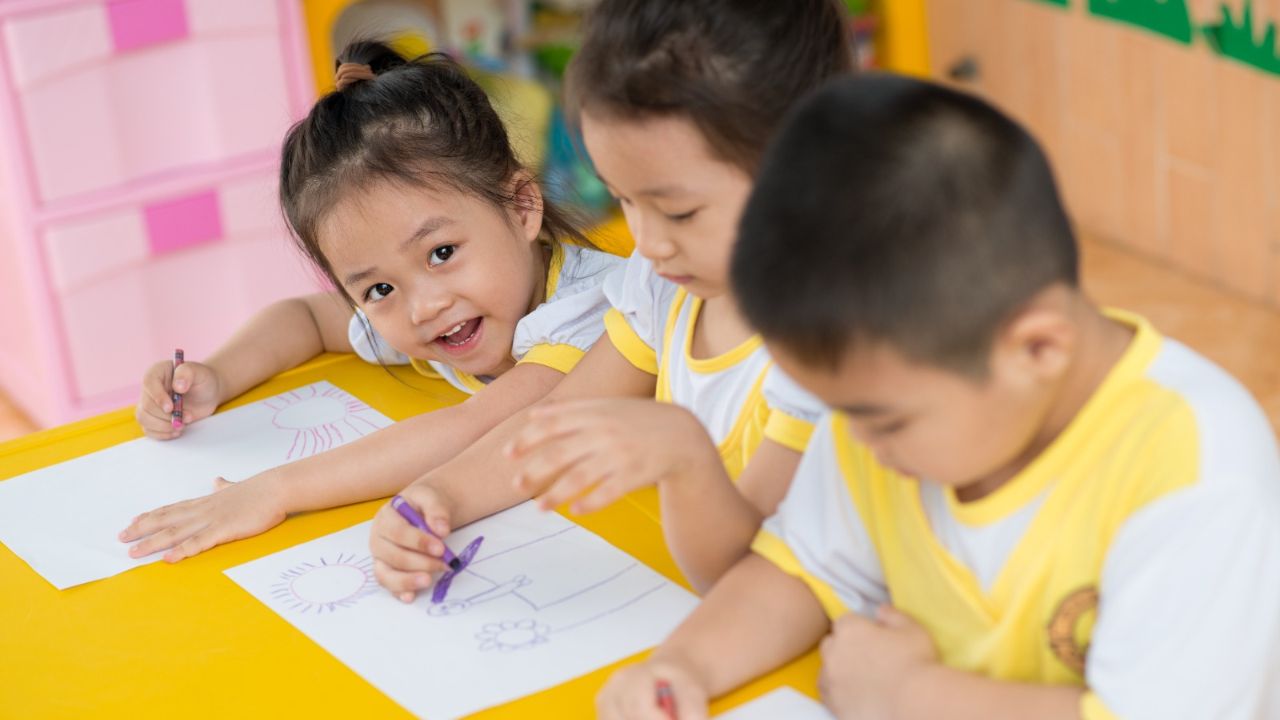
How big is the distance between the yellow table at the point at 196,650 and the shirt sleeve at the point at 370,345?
0.27m

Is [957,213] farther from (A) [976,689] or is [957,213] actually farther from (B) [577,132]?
(B) [577,132]

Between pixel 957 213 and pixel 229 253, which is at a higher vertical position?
pixel 957 213

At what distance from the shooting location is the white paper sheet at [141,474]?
1.08 meters

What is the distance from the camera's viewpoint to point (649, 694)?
0.79 metres

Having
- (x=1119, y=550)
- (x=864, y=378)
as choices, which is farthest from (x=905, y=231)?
(x=1119, y=550)

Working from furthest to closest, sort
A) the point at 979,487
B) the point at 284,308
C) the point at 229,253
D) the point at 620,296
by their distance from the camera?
1. the point at 229,253
2. the point at 284,308
3. the point at 620,296
4. the point at 979,487

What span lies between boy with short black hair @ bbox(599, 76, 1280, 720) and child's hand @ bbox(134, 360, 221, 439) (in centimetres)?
62

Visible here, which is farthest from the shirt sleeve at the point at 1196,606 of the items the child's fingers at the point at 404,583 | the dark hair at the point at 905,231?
the child's fingers at the point at 404,583

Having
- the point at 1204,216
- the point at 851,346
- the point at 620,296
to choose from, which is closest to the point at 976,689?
the point at 851,346

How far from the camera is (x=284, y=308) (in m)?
1.44

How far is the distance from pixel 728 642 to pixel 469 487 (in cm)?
30

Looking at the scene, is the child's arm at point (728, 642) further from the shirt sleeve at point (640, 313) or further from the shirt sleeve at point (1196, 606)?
the shirt sleeve at point (640, 313)

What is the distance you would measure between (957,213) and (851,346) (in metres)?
0.08

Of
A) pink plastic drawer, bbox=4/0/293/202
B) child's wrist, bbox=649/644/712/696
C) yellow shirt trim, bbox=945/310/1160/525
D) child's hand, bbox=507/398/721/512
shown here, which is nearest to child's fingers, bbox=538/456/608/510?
child's hand, bbox=507/398/721/512
